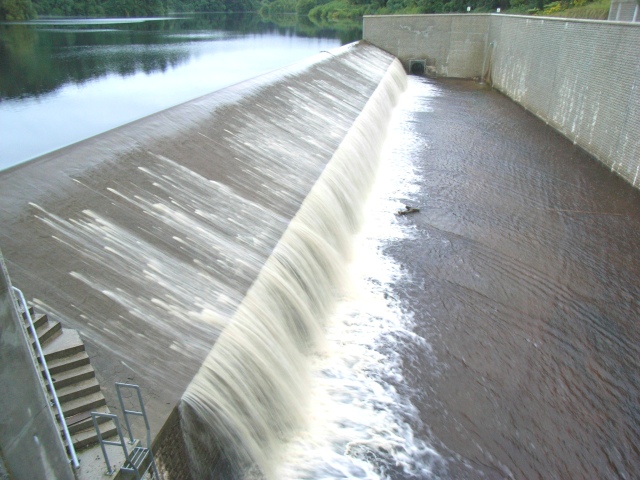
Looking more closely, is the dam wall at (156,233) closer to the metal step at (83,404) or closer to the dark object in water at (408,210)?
the metal step at (83,404)

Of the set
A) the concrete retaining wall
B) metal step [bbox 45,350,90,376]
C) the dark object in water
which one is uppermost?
the concrete retaining wall

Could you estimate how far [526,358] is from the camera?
6227mm

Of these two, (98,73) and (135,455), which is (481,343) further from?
(98,73)

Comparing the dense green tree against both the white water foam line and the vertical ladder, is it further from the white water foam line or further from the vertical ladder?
the vertical ladder

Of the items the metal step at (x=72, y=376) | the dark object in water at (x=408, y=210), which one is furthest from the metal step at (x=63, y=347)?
the dark object in water at (x=408, y=210)

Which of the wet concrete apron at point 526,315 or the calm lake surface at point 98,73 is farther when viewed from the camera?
the calm lake surface at point 98,73

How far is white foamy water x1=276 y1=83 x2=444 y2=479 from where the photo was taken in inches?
192

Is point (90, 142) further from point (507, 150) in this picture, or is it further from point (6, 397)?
point (507, 150)

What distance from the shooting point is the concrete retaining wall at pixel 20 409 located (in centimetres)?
259

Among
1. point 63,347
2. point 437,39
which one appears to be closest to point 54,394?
point 63,347

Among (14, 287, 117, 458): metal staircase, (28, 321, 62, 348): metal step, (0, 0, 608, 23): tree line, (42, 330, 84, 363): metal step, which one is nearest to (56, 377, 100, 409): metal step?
(14, 287, 117, 458): metal staircase

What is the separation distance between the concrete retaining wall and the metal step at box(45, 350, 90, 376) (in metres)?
0.81

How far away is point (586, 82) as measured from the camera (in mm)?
13055

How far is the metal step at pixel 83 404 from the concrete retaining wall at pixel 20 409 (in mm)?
→ 632
